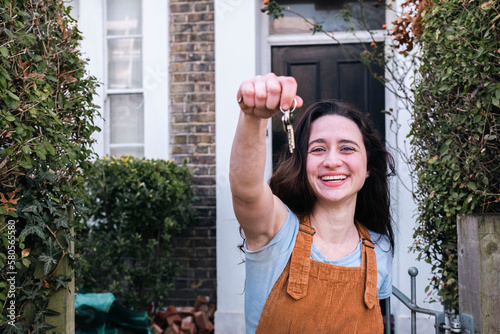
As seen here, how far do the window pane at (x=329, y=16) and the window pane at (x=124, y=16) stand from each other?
1417 millimetres

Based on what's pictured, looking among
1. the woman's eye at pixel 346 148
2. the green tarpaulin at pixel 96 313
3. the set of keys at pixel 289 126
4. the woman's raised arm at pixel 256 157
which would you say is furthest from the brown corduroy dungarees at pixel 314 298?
the green tarpaulin at pixel 96 313

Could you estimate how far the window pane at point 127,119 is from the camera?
5.71 m

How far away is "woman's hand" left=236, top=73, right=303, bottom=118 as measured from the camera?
1.37m

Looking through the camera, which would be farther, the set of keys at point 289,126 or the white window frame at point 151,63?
the white window frame at point 151,63

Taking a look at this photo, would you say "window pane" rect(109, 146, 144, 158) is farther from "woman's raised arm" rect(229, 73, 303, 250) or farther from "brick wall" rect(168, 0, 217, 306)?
"woman's raised arm" rect(229, 73, 303, 250)

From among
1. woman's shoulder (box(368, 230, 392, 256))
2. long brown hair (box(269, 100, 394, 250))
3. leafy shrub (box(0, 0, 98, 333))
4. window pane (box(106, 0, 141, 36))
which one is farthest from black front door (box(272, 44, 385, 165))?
woman's shoulder (box(368, 230, 392, 256))

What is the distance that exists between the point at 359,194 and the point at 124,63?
158 inches

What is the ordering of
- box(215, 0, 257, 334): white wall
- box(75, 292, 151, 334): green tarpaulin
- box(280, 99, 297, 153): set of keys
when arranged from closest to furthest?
1. box(280, 99, 297, 153): set of keys
2. box(75, 292, 151, 334): green tarpaulin
3. box(215, 0, 257, 334): white wall

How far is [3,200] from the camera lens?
7.32 feet

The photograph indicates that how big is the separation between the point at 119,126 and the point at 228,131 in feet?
4.14

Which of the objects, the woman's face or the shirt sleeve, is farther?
the shirt sleeve

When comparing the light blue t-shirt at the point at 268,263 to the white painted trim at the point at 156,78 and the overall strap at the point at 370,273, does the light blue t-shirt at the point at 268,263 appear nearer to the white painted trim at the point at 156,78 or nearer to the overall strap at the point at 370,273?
the overall strap at the point at 370,273

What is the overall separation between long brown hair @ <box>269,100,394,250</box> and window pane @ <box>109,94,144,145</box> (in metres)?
3.71

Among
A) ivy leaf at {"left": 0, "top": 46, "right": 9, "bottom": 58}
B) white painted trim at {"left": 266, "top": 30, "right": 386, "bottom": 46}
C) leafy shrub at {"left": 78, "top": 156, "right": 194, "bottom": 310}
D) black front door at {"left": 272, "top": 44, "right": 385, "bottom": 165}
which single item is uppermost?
white painted trim at {"left": 266, "top": 30, "right": 386, "bottom": 46}
